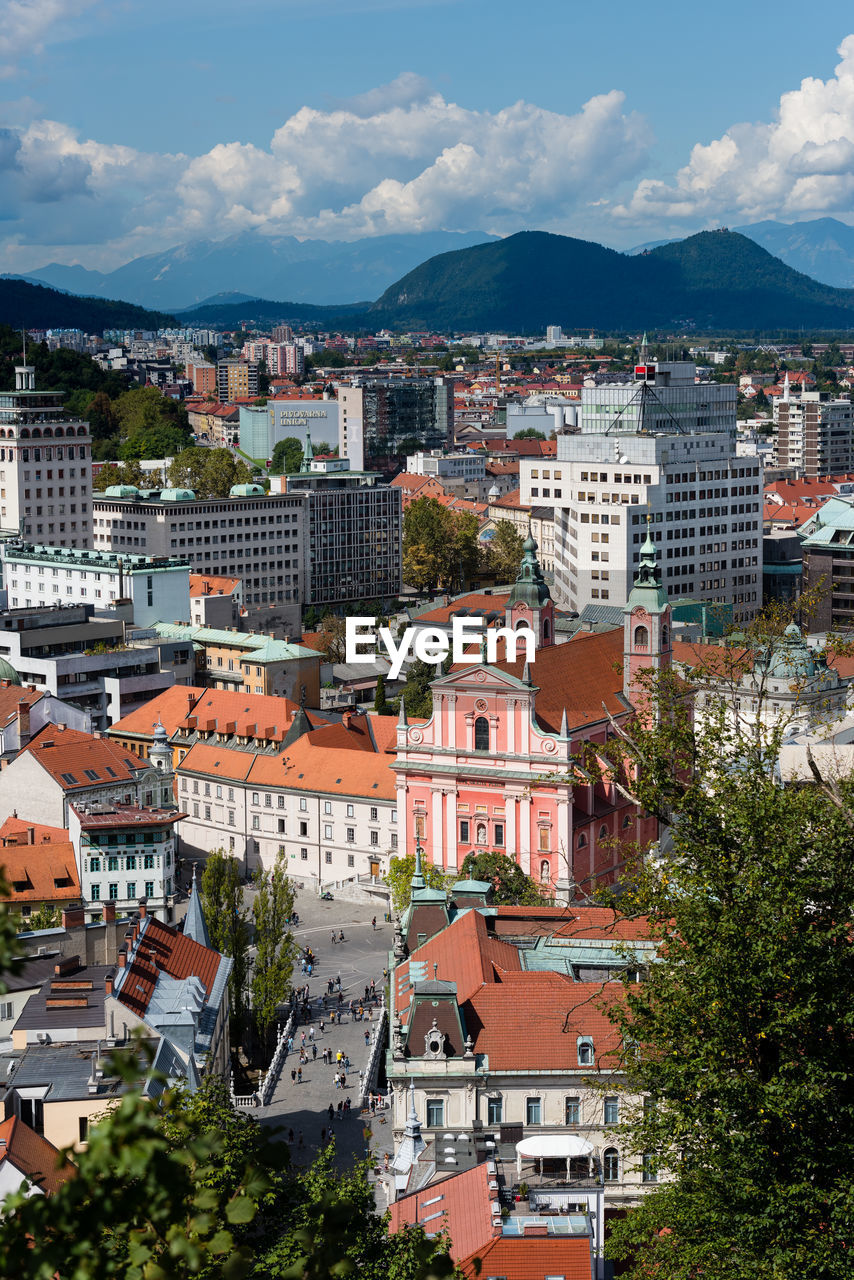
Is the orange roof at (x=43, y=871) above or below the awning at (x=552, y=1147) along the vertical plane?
below

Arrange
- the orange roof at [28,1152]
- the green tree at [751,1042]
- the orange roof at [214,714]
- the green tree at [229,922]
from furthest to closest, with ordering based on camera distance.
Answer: the orange roof at [214,714], the green tree at [229,922], the orange roof at [28,1152], the green tree at [751,1042]

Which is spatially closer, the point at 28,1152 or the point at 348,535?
the point at 28,1152

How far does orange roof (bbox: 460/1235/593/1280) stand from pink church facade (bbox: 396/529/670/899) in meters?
43.7

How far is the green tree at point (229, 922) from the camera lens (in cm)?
6594

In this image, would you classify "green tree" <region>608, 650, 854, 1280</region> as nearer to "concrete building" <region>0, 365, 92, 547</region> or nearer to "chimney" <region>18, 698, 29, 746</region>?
"chimney" <region>18, 698, 29, 746</region>

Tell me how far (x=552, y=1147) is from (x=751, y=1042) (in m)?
13.9

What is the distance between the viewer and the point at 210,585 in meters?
150

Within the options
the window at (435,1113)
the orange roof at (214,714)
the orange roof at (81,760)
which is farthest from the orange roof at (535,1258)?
the orange roof at (214,714)

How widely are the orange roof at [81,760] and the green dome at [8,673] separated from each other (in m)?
20.3

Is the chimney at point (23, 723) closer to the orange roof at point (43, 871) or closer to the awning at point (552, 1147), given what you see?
the orange roof at point (43, 871)

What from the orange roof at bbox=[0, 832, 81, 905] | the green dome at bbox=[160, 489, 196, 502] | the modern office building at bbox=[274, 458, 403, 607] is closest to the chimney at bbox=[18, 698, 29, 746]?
the orange roof at bbox=[0, 832, 81, 905]

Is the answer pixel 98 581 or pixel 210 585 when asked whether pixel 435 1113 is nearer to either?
pixel 98 581

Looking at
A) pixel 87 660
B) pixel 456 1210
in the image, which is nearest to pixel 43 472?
pixel 87 660

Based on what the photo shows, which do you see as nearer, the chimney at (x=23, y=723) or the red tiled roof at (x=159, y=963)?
the red tiled roof at (x=159, y=963)
